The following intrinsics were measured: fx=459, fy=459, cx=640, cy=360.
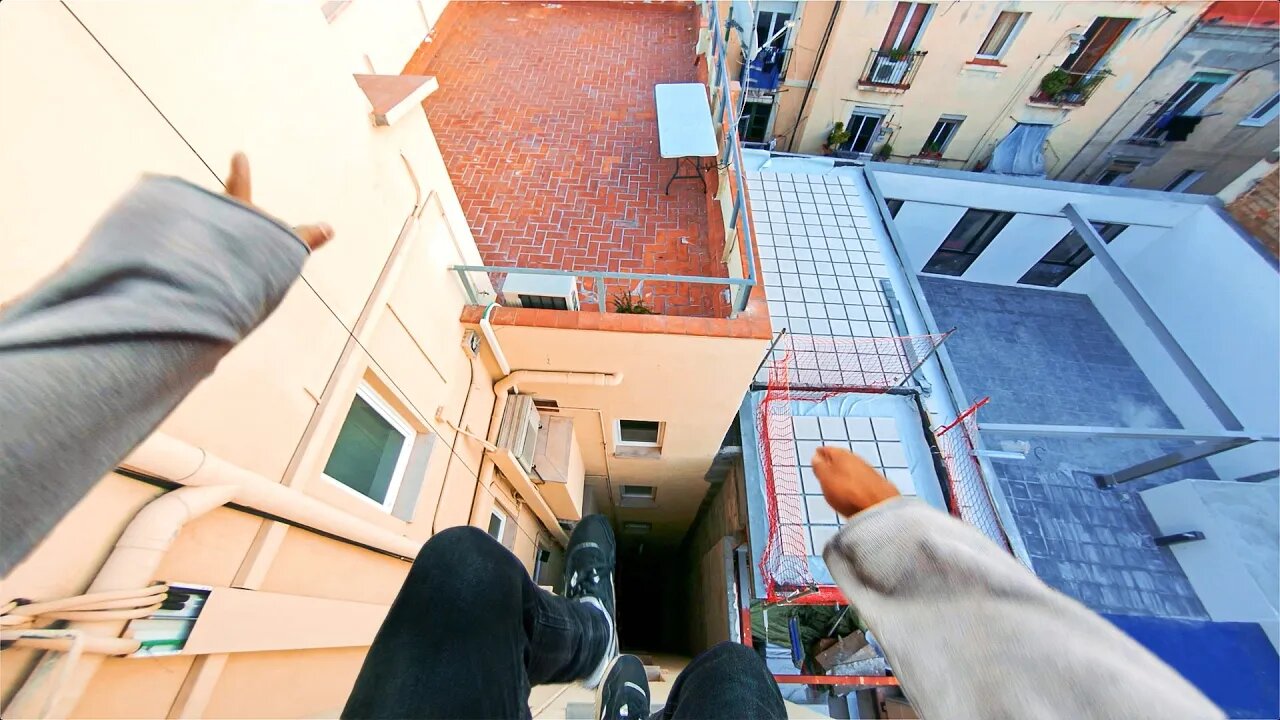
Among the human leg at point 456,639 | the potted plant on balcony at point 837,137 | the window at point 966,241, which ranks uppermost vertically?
the potted plant on balcony at point 837,137

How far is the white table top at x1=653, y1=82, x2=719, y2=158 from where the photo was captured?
4.59 m

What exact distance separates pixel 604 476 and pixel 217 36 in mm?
5869

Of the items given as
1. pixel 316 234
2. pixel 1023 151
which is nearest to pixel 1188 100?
pixel 1023 151

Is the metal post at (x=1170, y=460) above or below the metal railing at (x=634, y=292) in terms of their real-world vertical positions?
below

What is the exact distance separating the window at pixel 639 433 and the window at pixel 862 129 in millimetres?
9527

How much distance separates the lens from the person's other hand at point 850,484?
3.98ft

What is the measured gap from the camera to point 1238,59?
9.53 metres

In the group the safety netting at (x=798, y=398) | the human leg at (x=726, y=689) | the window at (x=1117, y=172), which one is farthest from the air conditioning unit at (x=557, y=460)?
the window at (x=1117, y=172)

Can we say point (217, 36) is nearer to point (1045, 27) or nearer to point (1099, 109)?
point (1045, 27)

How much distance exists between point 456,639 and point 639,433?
14.3 feet

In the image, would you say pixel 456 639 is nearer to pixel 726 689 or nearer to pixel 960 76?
pixel 726 689

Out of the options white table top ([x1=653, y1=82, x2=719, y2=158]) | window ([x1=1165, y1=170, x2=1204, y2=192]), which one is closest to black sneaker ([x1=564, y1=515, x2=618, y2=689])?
white table top ([x1=653, y1=82, x2=719, y2=158])

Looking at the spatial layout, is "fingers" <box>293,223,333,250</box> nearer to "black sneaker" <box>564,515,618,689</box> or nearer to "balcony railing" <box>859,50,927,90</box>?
"black sneaker" <box>564,515,618,689</box>

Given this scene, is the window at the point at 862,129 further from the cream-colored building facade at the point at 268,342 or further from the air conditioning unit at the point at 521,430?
the air conditioning unit at the point at 521,430
